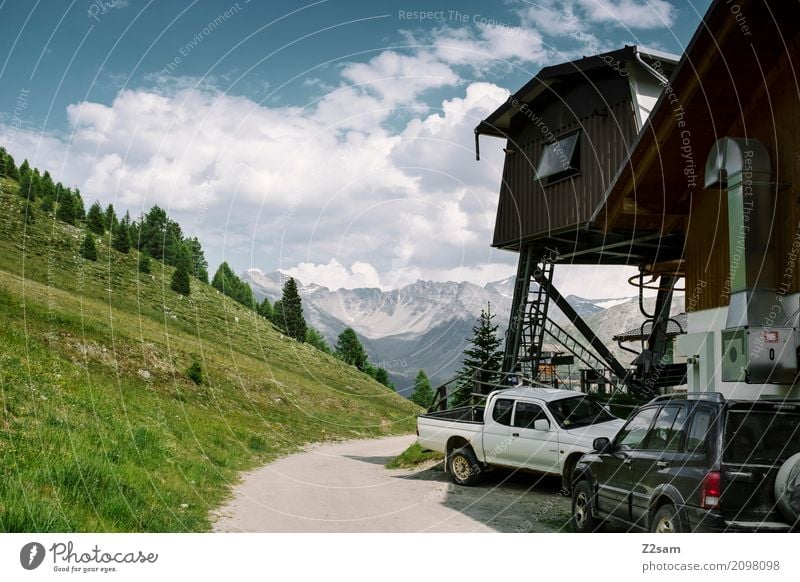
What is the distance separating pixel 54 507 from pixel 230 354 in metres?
36.5

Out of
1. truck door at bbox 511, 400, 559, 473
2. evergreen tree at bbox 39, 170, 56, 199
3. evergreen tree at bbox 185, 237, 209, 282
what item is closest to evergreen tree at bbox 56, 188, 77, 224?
evergreen tree at bbox 39, 170, 56, 199

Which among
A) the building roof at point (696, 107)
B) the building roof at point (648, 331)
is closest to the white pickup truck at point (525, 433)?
the building roof at point (696, 107)

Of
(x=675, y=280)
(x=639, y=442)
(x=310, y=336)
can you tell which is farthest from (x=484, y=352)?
(x=310, y=336)

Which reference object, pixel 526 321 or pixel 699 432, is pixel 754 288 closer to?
pixel 699 432

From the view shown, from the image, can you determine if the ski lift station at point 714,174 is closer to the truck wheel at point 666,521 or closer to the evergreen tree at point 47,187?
the truck wheel at point 666,521

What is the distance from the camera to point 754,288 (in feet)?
31.9

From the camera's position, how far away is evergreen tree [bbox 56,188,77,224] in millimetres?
56987

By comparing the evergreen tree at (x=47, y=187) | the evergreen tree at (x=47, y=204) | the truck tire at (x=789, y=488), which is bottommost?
the truck tire at (x=789, y=488)

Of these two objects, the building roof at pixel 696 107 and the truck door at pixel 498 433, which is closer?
the building roof at pixel 696 107

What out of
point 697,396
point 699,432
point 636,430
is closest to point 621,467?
point 636,430

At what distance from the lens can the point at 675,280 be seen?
21812mm

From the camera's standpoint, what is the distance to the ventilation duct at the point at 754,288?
9227 mm

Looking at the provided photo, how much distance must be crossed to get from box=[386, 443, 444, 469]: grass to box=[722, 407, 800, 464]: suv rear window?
13.2 meters

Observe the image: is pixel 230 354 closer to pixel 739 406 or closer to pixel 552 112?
pixel 552 112
